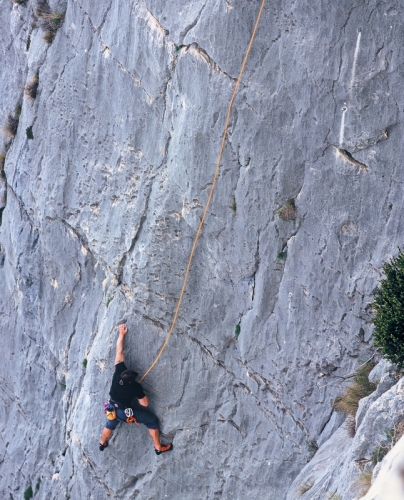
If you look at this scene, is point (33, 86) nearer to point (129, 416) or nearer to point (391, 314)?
point (129, 416)

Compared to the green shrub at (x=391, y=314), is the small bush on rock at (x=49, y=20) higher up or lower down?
higher up

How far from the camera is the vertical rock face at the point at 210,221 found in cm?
863

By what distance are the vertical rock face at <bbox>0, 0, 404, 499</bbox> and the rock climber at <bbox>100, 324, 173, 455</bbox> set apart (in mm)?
192

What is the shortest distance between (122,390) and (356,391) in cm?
390

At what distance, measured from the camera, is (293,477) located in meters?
9.48

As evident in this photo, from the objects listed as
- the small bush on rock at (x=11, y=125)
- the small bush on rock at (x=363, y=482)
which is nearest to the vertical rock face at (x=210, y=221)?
the small bush on rock at (x=11, y=125)

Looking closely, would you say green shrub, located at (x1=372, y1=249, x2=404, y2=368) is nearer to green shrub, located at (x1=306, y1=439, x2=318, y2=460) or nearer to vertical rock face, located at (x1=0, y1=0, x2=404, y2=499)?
vertical rock face, located at (x1=0, y1=0, x2=404, y2=499)

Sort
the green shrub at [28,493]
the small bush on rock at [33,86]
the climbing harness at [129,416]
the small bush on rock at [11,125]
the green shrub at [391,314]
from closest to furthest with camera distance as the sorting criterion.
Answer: the green shrub at [391,314], the climbing harness at [129,416], the small bush on rock at [33,86], the green shrub at [28,493], the small bush on rock at [11,125]

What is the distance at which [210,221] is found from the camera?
10.0 m

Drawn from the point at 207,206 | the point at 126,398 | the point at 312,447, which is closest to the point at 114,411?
the point at 126,398

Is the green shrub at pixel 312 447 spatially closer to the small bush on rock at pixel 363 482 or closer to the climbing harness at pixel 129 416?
the small bush on rock at pixel 363 482

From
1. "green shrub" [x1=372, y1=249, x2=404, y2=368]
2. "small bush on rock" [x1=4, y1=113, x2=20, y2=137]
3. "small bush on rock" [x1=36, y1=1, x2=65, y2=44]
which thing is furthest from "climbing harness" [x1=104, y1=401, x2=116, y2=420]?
"small bush on rock" [x1=36, y1=1, x2=65, y2=44]

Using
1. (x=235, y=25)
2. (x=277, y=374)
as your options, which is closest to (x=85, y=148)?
(x=235, y=25)

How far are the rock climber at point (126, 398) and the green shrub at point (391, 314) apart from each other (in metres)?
4.36
